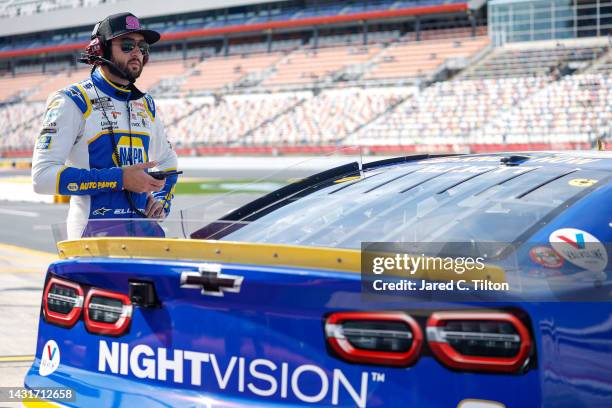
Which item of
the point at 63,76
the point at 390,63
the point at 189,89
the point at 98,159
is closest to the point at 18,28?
the point at 63,76

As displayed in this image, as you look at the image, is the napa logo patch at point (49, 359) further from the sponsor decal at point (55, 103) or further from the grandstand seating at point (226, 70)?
the grandstand seating at point (226, 70)

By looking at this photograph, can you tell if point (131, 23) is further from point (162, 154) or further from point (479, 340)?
point (479, 340)

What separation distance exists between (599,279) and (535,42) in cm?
4090

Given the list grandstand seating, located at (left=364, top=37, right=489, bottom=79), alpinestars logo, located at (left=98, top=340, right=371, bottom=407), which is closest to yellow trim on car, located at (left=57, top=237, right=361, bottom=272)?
alpinestars logo, located at (left=98, top=340, right=371, bottom=407)

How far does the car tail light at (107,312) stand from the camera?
2.34 m

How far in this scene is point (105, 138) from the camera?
375 centimetres

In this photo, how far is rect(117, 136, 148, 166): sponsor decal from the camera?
12.5 feet

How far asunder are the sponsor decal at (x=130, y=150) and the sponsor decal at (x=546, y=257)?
2149 mm

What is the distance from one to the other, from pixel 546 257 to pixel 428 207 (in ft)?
1.84

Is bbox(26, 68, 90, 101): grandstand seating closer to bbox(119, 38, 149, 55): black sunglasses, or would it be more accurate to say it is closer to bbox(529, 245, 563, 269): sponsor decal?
bbox(119, 38, 149, 55): black sunglasses

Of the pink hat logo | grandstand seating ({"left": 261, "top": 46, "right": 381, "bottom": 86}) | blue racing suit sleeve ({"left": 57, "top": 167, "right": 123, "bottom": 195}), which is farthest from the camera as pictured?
grandstand seating ({"left": 261, "top": 46, "right": 381, "bottom": 86})

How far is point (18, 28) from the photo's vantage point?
226 feet

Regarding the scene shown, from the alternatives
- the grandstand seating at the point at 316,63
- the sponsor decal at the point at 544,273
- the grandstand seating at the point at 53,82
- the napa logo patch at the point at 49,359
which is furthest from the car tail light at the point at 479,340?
the grandstand seating at the point at 53,82

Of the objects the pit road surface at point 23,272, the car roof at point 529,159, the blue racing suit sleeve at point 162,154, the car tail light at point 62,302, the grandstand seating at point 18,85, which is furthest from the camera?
the grandstand seating at point 18,85
